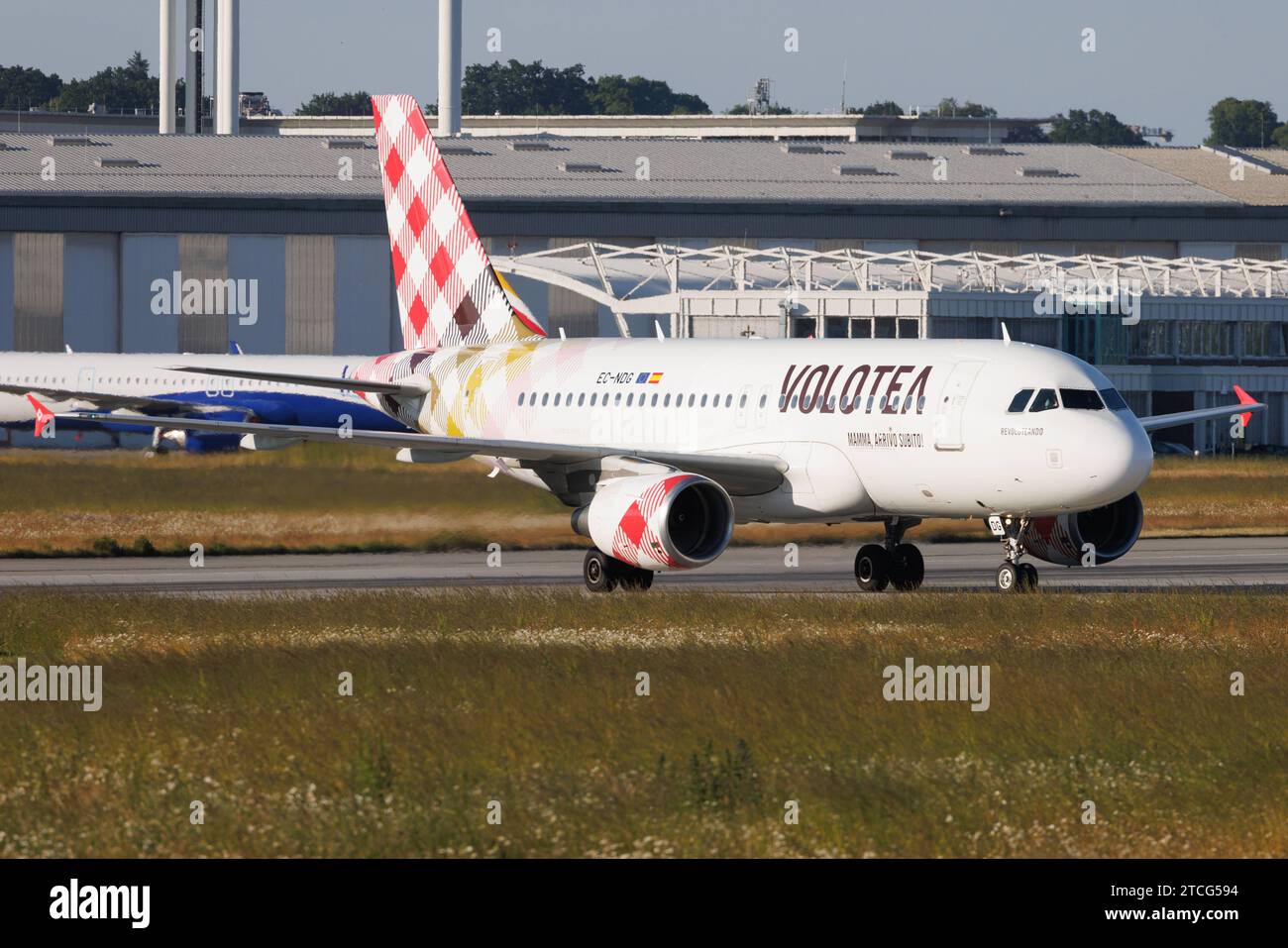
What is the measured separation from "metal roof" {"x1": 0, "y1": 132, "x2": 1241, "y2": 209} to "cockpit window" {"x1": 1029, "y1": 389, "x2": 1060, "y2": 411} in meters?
67.3

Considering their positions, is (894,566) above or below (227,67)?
below

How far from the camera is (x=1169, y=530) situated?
156 ft

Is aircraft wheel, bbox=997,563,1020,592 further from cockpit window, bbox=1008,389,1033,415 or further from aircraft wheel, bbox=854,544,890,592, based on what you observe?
cockpit window, bbox=1008,389,1033,415

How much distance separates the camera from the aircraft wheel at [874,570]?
31922 millimetres

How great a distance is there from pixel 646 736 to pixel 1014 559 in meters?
14.6

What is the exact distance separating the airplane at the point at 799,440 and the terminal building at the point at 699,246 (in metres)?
39.7

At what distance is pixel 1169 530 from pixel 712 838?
118ft

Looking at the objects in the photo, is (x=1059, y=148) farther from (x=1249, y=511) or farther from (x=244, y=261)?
(x=1249, y=511)

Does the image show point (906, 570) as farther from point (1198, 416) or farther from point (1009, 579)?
point (1198, 416)

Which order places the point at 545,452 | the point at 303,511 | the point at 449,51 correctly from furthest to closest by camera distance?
the point at 449,51
the point at 303,511
the point at 545,452

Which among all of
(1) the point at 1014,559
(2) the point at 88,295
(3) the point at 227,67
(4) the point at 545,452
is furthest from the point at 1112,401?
(3) the point at 227,67

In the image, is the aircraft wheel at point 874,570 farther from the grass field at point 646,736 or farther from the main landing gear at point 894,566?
the grass field at point 646,736

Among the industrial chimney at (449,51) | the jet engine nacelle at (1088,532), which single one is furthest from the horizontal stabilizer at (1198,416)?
the industrial chimney at (449,51)

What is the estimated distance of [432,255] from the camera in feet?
130
